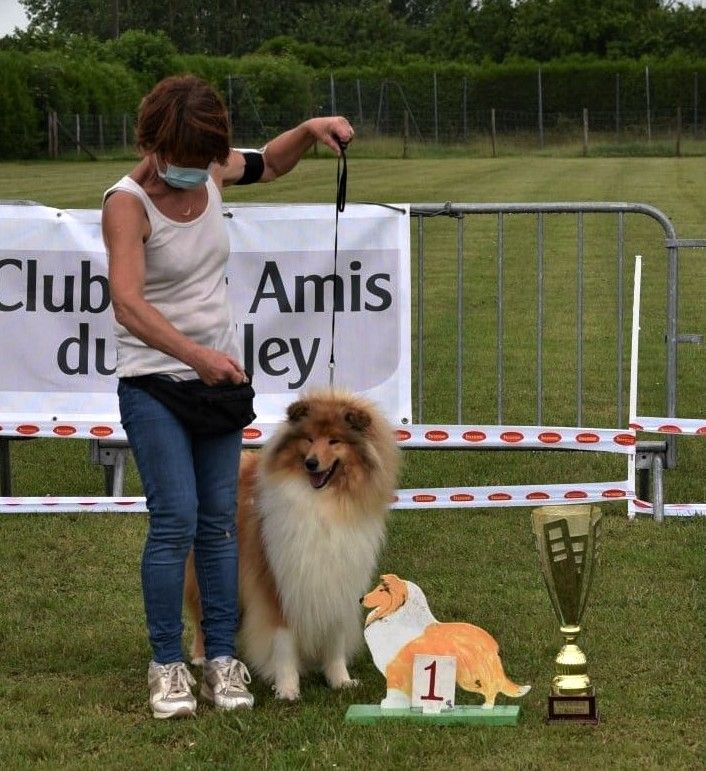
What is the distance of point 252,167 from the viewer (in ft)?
16.5

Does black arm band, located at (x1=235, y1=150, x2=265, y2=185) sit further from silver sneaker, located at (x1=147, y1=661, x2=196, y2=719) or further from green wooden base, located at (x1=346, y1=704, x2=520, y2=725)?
green wooden base, located at (x1=346, y1=704, x2=520, y2=725)

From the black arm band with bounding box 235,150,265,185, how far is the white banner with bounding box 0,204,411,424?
2022mm

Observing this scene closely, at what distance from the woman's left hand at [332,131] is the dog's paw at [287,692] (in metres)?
1.98

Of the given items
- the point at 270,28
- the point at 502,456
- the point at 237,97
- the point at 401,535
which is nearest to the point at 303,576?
the point at 401,535

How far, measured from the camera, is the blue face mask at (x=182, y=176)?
4375mm

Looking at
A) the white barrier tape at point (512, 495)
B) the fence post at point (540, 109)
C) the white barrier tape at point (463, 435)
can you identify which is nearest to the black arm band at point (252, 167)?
the white barrier tape at point (463, 435)

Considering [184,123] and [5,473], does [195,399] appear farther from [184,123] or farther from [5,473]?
[5,473]

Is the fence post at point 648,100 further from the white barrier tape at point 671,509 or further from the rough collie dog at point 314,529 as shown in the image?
the rough collie dog at point 314,529

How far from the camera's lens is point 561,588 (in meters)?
4.59

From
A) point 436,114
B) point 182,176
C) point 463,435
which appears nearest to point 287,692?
point 182,176

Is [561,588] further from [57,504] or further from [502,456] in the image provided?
[502,456]

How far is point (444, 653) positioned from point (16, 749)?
1474mm

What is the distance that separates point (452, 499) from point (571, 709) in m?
3.00

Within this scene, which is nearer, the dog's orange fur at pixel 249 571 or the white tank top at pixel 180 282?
the white tank top at pixel 180 282
